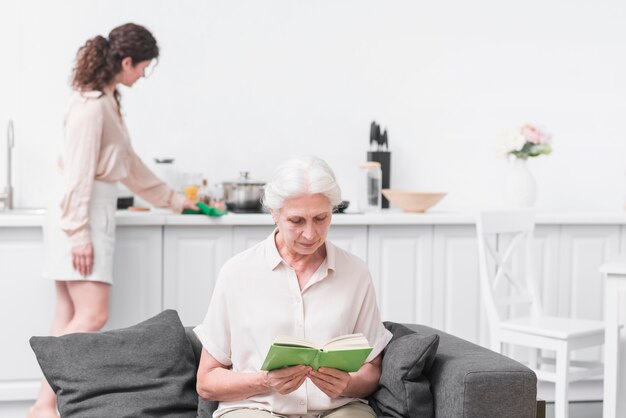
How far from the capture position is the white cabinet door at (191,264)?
418 centimetres

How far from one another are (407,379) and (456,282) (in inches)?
79.9

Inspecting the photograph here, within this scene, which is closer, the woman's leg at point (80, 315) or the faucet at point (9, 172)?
the woman's leg at point (80, 315)

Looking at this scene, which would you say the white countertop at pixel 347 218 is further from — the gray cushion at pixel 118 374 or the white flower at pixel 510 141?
the gray cushion at pixel 118 374

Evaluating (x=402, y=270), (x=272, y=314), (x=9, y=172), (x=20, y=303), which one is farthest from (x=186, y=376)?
(x=9, y=172)

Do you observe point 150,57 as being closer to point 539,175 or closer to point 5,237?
point 5,237

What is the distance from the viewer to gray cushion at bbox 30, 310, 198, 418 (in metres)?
2.59

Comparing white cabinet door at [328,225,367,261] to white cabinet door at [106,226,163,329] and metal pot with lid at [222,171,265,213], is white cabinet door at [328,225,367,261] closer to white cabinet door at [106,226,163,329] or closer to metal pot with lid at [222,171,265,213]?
metal pot with lid at [222,171,265,213]

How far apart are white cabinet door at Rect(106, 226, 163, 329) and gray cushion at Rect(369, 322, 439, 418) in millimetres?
1809

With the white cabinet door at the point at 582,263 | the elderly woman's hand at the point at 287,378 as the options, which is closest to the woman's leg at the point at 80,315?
the elderly woman's hand at the point at 287,378

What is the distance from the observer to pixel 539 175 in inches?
202

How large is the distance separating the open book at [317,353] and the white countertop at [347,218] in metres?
1.95

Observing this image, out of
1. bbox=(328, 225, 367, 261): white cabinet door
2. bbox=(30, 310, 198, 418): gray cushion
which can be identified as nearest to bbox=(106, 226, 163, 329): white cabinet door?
bbox=(328, 225, 367, 261): white cabinet door

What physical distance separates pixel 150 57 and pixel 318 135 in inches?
48.2

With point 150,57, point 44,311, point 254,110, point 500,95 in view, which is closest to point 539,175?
point 500,95
